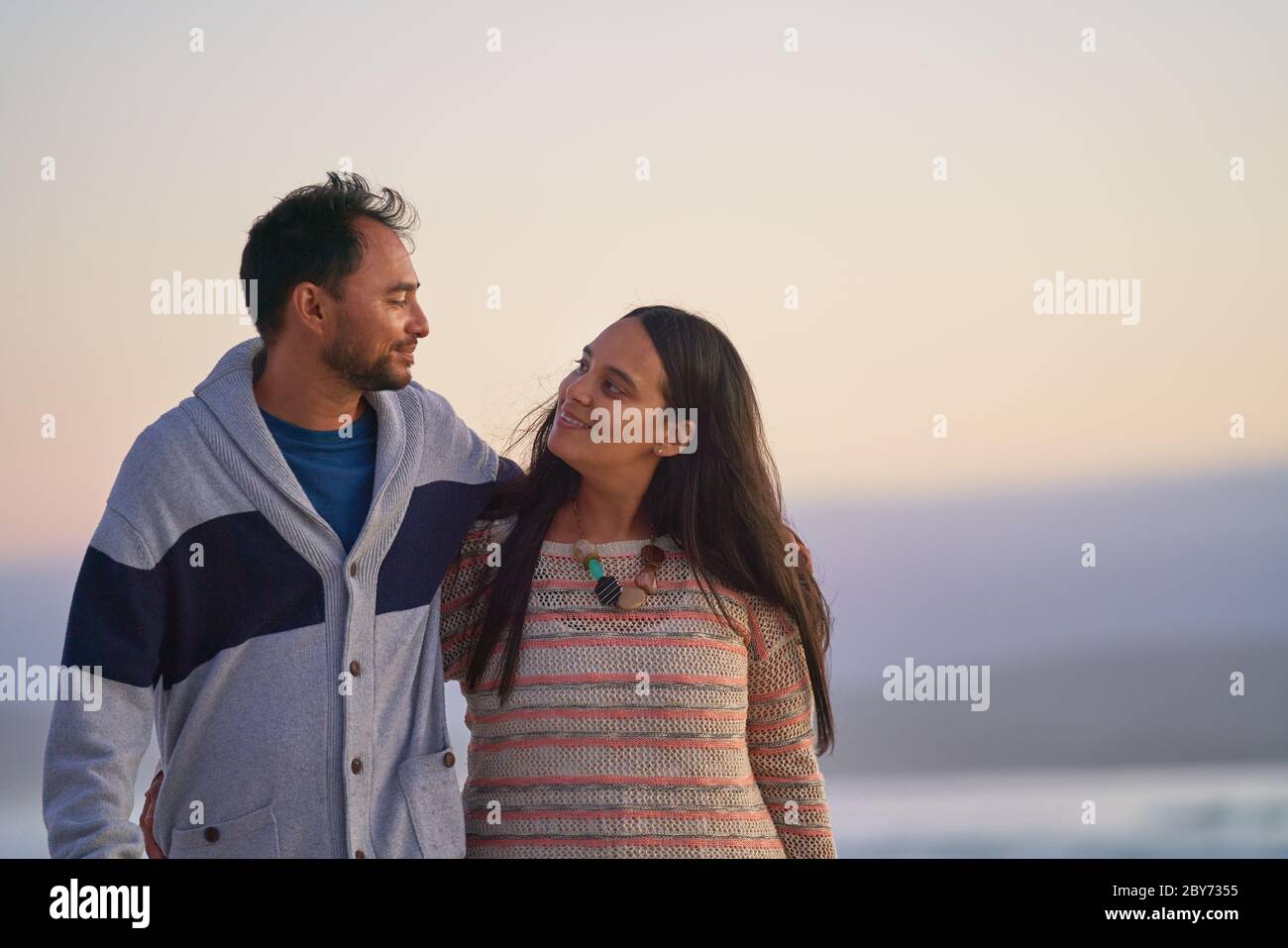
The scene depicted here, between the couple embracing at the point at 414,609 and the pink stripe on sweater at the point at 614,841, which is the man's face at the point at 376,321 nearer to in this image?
the couple embracing at the point at 414,609

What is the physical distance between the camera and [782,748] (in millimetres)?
2971

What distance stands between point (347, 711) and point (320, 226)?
2.90ft

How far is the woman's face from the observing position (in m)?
2.88

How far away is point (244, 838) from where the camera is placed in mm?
2561

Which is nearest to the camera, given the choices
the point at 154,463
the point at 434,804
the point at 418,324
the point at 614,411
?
the point at 154,463

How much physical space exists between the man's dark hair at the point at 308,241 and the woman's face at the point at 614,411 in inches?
17.8

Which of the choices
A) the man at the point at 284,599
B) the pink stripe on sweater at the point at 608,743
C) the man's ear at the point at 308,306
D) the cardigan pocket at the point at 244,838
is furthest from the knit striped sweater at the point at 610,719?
the man's ear at the point at 308,306

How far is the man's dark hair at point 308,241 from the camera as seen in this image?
2721 millimetres

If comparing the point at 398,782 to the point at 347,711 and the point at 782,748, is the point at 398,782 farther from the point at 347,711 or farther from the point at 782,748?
the point at 782,748

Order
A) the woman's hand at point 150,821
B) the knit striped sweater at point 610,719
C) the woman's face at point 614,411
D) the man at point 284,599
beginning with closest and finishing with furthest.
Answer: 1. the man at point 284,599
2. the woman's hand at point 150,821
3. the knit striped sweater at point 610,719
4. the woman's face at point 614,411

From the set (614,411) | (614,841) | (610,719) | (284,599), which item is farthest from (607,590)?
(284,599)

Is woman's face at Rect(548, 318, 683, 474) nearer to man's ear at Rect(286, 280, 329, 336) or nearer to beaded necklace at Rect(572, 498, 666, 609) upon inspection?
beaded necklace at Rect(572, 498, 666, 609)

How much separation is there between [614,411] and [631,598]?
1.18 ft

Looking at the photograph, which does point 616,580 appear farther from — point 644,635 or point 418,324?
point 418,324
